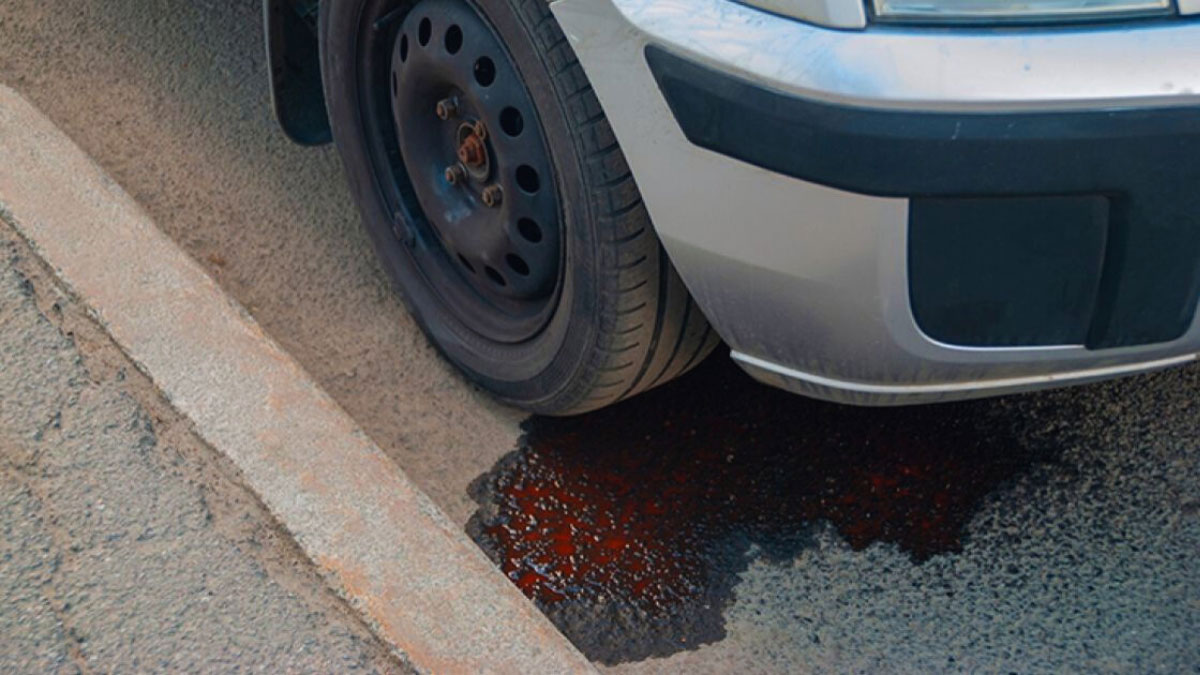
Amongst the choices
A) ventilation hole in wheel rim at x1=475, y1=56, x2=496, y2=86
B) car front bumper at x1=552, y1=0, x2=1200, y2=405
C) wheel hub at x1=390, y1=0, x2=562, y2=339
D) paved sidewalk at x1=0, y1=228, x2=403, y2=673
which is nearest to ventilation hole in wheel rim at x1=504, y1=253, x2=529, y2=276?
wheel hub at x1=390, y1=0, x2=562, y2=339

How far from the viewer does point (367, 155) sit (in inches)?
96.3

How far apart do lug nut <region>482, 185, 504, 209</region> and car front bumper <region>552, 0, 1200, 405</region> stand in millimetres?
439

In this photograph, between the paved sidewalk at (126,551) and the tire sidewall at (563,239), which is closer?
the paved sidewalk at (126,551)

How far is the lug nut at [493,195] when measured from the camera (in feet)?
6.99

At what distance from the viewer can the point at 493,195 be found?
2139mm

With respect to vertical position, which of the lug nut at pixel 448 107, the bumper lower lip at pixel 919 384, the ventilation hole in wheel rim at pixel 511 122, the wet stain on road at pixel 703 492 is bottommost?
the wet stain on road at pixel 703 492

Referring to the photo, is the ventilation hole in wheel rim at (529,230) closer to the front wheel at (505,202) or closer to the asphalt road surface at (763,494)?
the front wheel at (505,202)

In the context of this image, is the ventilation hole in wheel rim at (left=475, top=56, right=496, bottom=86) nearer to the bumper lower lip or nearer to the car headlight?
the bumper lower lip

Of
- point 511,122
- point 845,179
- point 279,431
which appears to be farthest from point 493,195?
point 845,179

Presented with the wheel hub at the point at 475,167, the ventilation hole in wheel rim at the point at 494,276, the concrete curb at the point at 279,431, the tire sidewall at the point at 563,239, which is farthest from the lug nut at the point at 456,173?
the concrete curb at the point at 279,431

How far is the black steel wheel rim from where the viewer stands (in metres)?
2.01

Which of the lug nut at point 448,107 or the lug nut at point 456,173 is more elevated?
the lug nut at point 448,107

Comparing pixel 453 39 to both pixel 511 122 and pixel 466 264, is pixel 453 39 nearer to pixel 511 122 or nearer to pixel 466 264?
pixel 511 122

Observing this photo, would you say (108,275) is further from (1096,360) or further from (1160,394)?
(1160,394)
